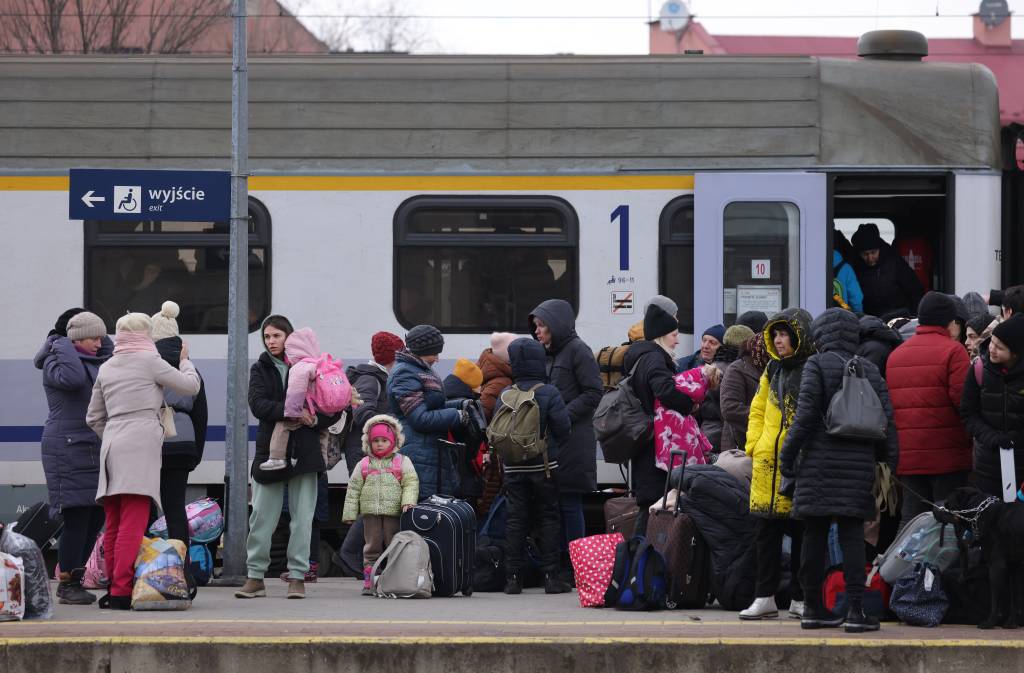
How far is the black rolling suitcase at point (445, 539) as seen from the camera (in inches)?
375

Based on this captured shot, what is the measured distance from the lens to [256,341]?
11164 mm

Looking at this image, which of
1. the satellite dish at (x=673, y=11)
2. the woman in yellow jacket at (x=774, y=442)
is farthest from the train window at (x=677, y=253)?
the satellite dish at (x=673, y=11)

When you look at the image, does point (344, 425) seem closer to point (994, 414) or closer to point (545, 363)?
point (545, 363)

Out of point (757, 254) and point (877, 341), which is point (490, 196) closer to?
point (757, 254)

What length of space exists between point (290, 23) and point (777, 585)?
89.1 feet

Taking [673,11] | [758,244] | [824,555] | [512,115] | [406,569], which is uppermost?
[673,11]

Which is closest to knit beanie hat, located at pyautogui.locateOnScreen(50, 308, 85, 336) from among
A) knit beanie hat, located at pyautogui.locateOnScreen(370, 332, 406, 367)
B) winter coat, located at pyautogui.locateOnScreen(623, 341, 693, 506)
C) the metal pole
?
the metal pole

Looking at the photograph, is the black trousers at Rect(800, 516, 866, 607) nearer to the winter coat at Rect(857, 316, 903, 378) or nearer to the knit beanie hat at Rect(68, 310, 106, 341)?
the winter coat at Rect(857, 316, 903, 378)

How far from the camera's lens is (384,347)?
10547 millimetres

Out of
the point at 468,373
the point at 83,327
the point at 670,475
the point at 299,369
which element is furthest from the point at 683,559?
the point at 83,327

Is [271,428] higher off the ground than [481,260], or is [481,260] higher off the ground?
[481,260]

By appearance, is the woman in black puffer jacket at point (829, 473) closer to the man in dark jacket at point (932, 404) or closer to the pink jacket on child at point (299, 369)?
the man in dark jacket at point (932, 404)

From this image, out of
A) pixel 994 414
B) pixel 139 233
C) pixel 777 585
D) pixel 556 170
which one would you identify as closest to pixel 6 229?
pixel 139 233

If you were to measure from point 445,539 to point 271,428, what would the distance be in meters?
1.25
